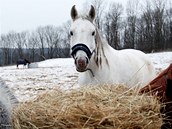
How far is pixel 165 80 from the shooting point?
223 centimetres

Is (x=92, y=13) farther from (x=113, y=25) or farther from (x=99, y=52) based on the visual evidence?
(x=113, y=25)

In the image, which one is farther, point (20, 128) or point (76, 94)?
point (76, 94)

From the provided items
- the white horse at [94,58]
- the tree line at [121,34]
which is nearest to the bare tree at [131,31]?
the tree line at [121,34]

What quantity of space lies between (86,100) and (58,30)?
71.0 meters

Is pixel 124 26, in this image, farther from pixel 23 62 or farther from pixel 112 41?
pixel 23 62

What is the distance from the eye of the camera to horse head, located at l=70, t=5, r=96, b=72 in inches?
133

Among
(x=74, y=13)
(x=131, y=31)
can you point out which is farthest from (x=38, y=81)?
(x=131, y=31)

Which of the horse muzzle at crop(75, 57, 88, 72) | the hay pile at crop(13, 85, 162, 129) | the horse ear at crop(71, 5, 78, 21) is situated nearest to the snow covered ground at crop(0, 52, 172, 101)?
the horse muzzle at crop(75, 57, 88, 72)

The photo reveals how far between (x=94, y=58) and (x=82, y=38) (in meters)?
0.36

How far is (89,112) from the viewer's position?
159 cm

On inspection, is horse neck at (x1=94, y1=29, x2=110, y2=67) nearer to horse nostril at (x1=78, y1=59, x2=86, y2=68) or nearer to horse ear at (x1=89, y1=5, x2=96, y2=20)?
horse ear at (x1=89, y1=5, x2=96, y2=20)

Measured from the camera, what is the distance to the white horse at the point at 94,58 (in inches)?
135

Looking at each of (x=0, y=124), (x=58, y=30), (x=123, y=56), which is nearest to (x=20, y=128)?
(x=0, y=124)

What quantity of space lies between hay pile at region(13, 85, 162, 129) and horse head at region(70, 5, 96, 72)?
4.63 ft
